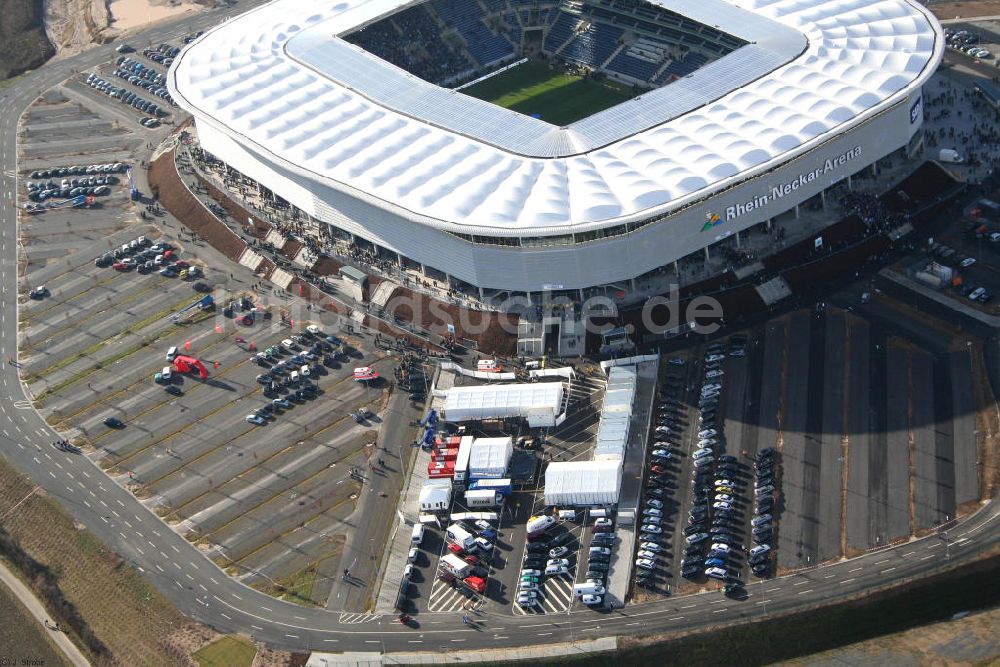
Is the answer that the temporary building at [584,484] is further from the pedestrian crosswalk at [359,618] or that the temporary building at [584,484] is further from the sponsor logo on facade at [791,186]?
the sponsor logo on facade at [791,186]

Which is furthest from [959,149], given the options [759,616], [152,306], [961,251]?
[152,306]

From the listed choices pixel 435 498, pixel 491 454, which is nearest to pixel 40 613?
pixel 435 498

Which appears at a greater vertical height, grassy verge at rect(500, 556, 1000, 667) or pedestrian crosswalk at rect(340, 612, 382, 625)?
grassy verge at rect(500, 556, 1000, 667)

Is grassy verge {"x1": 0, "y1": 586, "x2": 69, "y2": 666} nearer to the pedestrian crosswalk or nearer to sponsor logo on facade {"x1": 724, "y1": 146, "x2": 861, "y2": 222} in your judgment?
the pedestrian crosswalk

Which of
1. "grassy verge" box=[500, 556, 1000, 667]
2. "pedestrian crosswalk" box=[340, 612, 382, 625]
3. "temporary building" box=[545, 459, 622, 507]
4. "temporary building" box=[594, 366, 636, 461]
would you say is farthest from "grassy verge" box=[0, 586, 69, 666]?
"temporary building" box=[594, 366, 636, 461]

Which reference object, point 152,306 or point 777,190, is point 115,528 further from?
point 777,190

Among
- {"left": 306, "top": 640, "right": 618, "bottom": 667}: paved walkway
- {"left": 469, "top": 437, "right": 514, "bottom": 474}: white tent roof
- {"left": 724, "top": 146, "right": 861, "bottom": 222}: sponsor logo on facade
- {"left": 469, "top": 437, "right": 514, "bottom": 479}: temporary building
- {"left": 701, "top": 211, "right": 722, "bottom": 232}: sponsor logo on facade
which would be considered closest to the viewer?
{"left": 306, "top": 640, "right": 618, "bottom": 667}: paved walkway

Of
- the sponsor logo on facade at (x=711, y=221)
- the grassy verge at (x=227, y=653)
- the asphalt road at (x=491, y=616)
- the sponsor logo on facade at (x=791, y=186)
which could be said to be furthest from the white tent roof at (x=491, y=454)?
the sponsor logo on facade at (x=791, y=186)
